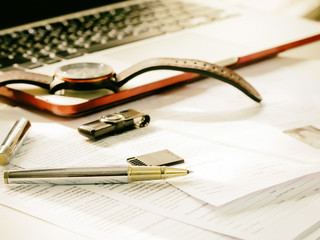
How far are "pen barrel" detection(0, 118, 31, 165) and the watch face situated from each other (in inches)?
3.6

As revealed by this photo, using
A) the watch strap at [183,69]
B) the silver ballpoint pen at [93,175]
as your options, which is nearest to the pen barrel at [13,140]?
the silver ballpoint pen at [93,175]

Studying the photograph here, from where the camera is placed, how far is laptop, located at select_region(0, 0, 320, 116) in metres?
0.77

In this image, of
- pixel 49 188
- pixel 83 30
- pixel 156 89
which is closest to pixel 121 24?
pixel 83 30

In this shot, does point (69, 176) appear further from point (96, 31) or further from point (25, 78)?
point (96, 31)

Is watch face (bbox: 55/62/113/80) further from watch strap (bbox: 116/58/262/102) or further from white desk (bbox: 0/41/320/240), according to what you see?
white desk (bbox: 0/41/320/240)

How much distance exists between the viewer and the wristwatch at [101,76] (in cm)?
65

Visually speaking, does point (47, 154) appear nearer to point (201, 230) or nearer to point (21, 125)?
point (21, 125)

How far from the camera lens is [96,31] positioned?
0.92 m

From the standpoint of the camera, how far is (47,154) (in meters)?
0.56

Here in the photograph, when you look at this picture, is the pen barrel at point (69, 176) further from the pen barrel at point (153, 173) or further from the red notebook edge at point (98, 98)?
the red notebook edge at point (98, 98)

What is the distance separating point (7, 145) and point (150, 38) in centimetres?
42

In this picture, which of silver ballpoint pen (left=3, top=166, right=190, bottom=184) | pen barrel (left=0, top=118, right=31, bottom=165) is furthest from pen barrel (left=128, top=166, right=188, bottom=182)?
pen barrel (left=0, top=118, right=31, bottom=165)

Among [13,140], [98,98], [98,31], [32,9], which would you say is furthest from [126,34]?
[13,140]

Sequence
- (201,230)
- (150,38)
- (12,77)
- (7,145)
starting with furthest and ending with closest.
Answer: (150,38), (12,77), (7,145), (201,230)
